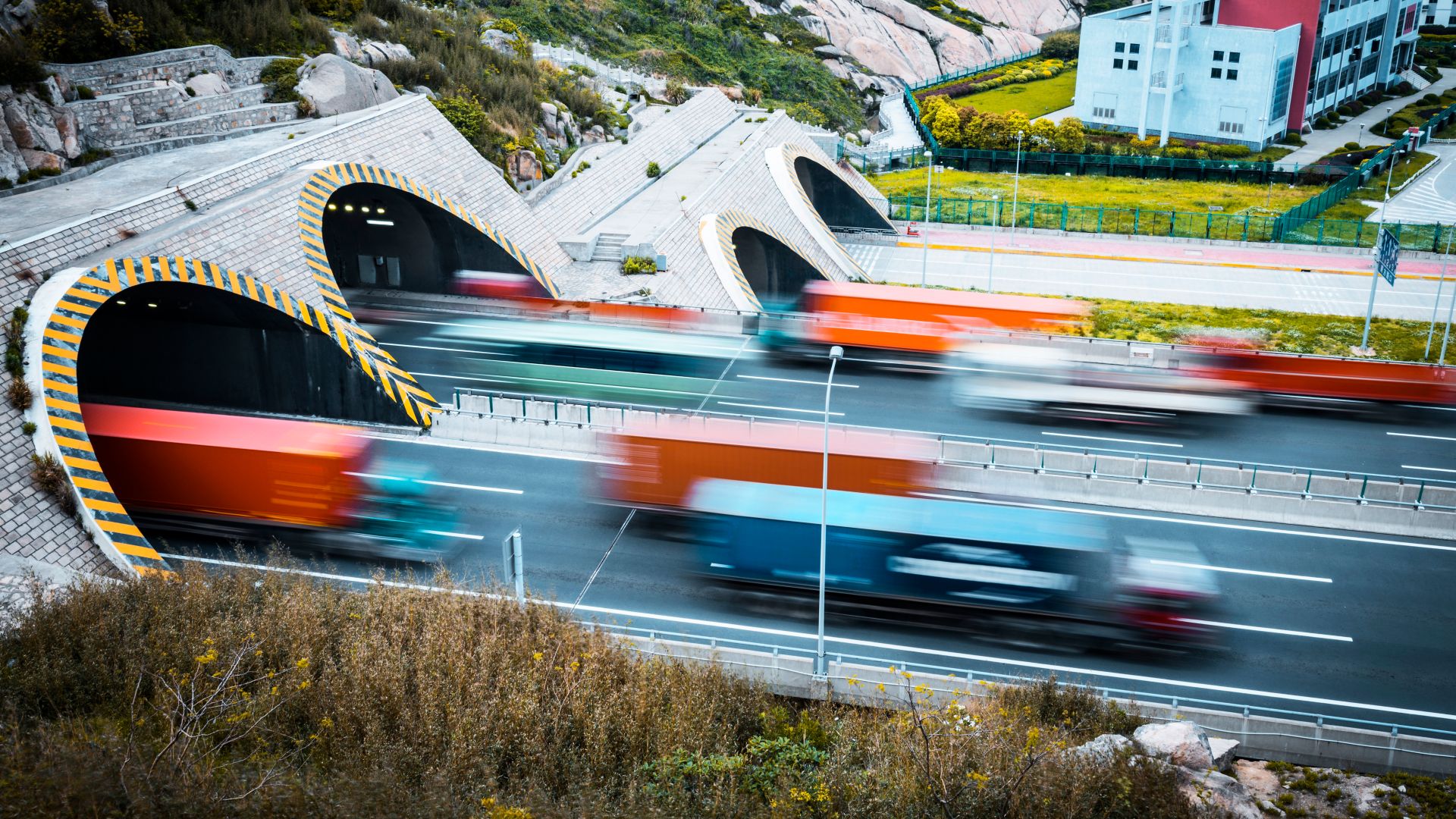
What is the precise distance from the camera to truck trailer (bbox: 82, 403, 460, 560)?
100ft

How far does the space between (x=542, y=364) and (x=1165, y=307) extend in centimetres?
3166

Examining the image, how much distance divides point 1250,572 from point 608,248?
31.4m

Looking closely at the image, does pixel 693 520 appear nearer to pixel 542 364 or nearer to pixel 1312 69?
pixel 542 364

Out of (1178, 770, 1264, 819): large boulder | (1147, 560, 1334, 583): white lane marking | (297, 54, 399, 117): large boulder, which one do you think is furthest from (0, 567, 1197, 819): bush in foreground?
(297, 54, 399, 117): large boulder

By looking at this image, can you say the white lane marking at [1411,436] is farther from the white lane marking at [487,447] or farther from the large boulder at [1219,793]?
the white lane marking at [487,447]

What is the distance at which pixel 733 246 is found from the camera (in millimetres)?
53281

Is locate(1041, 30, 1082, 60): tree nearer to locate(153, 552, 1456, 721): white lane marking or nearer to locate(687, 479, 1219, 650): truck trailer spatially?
locate(687, 479, 1219, 650): truck trailer

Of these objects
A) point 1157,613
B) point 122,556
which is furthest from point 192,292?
point 1157,613

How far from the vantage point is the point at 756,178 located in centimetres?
6181

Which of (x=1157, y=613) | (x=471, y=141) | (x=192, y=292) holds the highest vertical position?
(x=471, y=141)

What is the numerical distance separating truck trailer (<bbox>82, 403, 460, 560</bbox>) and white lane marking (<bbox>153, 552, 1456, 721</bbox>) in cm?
215

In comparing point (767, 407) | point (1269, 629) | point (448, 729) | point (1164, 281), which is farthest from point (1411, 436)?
point (448, 729)

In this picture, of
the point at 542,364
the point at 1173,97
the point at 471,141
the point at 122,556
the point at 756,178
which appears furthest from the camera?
the point at 1173,97

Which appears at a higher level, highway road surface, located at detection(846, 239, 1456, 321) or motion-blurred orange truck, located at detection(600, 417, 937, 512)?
highway road surface, located at detection(846, 239, 1456, 321)
